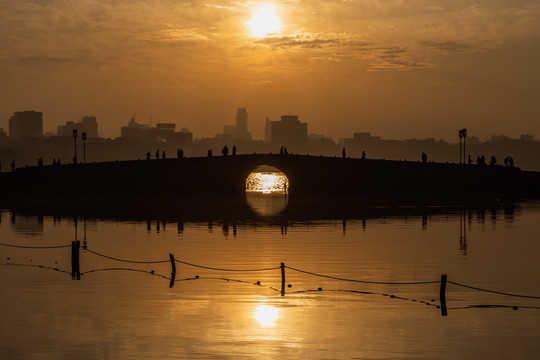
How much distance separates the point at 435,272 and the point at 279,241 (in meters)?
14.5

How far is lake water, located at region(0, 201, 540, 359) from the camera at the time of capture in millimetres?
19500

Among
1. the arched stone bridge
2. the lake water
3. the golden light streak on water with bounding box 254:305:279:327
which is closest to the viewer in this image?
the lake water

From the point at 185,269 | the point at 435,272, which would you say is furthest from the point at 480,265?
the point at 185,269

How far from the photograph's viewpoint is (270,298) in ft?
84.3

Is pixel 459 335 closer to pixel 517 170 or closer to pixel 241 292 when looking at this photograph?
pixel 241 292

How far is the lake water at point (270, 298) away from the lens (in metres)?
19.5

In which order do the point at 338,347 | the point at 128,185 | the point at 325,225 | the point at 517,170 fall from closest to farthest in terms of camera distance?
the point at 338,347 → the point at 325,225 → the point at 128,185 → the point at 517,170

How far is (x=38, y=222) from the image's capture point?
201ft

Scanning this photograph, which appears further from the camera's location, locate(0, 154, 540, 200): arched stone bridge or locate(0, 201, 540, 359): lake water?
locate(0, 154, 540, 200): arched stone bridge

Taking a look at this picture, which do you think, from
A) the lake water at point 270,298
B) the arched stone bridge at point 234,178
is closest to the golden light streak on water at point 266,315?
the lake water at point 270,298

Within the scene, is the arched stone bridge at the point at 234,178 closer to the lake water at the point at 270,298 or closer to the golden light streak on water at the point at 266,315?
the lake water at the point at 270,298

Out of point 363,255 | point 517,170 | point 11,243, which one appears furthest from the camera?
point 517,170

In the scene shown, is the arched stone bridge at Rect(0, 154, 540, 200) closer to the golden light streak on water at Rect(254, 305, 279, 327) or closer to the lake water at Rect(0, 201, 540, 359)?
the lake water at Rect(0, 201, 540, 359)

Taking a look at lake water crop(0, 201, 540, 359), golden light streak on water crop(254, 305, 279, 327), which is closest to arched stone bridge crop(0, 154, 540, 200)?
lake water crop(0, 201, 540, 359)
